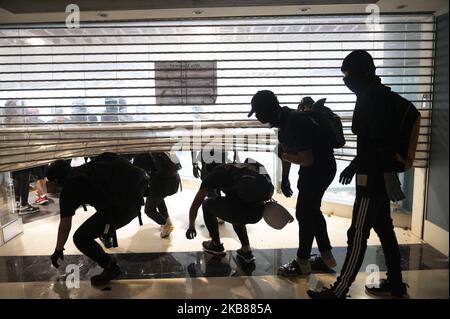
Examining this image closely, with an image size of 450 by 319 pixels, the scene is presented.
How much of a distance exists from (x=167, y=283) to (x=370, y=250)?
6.65 ft

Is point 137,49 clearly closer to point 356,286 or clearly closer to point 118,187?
point 118,187

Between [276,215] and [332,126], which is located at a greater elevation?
[332,126]

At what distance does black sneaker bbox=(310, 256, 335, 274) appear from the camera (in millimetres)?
3098

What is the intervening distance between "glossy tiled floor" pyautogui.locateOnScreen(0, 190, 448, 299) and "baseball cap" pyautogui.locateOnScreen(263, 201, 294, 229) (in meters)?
0.45

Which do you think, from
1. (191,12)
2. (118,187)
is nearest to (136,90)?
(191,12)

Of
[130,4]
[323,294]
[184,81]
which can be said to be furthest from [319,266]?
[130,4]

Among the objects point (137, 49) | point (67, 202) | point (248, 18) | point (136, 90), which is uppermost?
point (248, 18)

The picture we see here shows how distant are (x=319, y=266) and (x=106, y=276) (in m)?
1.85

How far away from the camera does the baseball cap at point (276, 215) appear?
3012 mm

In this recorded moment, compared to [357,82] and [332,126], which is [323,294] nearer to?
[332,126]

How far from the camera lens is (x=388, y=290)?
2.71 meters

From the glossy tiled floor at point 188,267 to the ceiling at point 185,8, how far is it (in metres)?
2.35

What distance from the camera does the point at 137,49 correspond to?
3660mm

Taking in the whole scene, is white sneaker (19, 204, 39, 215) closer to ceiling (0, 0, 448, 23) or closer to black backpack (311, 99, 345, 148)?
ceiling (0, 0, 448, 23)
